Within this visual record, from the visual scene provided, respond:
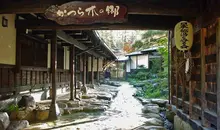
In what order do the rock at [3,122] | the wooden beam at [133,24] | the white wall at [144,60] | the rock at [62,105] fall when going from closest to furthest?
1. the rock at [3,122]
2. the wooden beam at [133,24]
3. the rock at [62,105]
4. the white wall at [144,60]

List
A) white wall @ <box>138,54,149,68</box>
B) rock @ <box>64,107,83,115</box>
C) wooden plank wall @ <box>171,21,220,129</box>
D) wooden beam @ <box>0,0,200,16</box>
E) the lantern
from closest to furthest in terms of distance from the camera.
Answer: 1. wooden plank wall @ <box>171,21,220,129</box>
2. wooden beam @ <box>0,0,200,16</box>
3. the lantern
4. rock @ <box>64,107,83,115</box>
5. white wall @ <box>138,54,149,68</box>

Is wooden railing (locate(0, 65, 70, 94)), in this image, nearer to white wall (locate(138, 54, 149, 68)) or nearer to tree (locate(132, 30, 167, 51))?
white wall (locate(138, 54, 149, 68))

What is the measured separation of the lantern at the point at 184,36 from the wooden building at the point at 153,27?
24 cm

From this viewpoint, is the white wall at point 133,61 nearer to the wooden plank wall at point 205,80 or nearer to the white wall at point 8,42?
the white wall at point 8,42

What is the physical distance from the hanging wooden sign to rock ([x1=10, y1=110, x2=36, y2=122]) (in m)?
4.89

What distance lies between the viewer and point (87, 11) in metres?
5.57

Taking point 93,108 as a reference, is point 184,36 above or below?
above

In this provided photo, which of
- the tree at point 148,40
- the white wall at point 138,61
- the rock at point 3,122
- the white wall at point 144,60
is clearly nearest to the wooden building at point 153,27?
the rock at point 3,122

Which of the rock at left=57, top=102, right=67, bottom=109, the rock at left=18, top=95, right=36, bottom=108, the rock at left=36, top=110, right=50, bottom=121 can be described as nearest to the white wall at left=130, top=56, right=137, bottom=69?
the rock at left=57, top=102, right=67, bottom=109

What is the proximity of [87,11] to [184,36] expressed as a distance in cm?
289

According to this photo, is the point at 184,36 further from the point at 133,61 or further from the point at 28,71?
the point at 133,61

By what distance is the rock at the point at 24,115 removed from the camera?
28.4 feet

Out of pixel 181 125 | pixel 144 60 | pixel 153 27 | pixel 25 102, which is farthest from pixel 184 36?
pixel 144 60

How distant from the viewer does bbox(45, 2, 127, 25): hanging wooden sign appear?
5562mm
